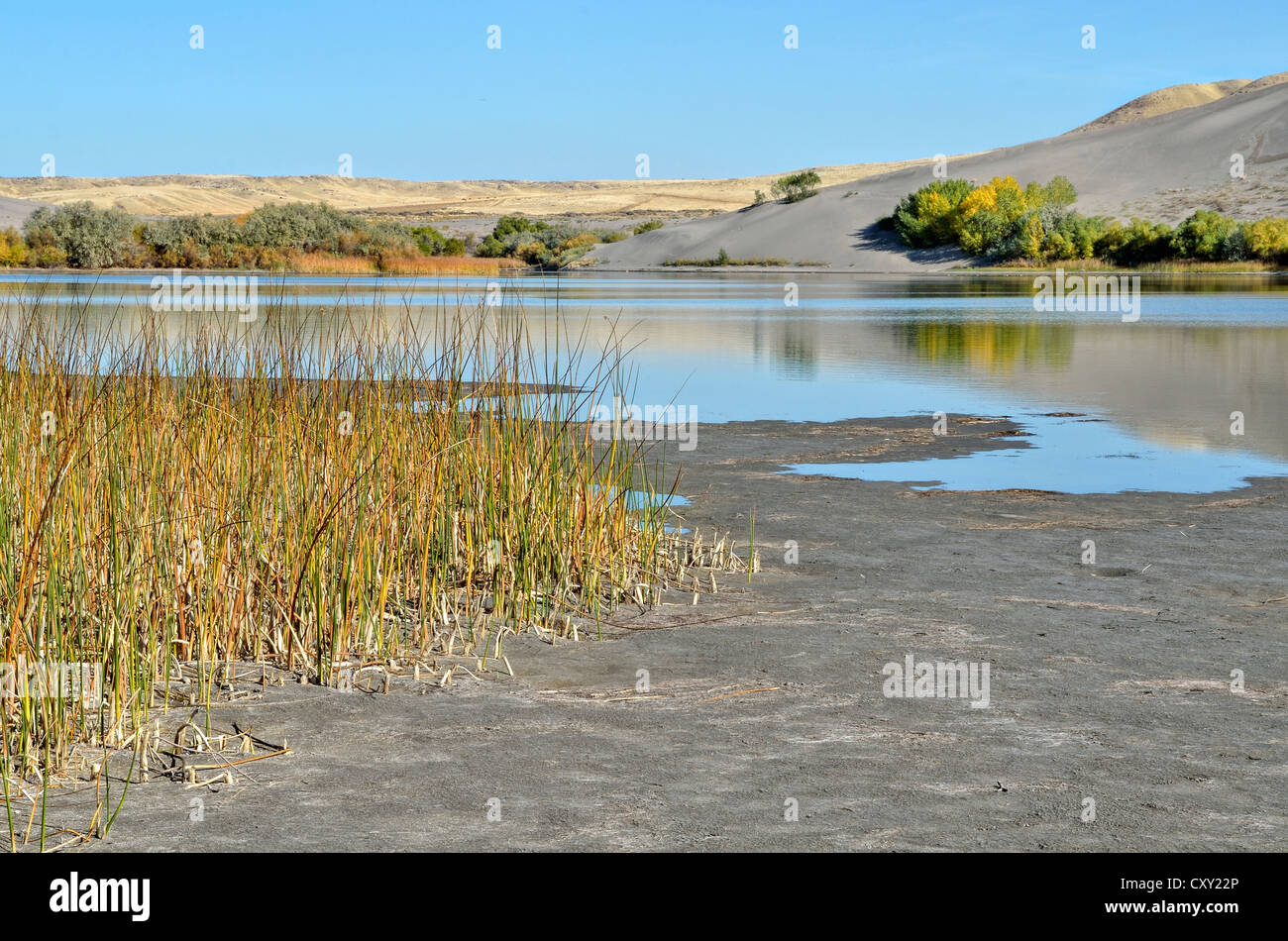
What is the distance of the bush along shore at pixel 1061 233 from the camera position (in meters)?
42.4

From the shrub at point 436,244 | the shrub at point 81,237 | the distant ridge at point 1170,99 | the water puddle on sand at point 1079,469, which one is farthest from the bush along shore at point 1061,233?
the distant ridge at point 1170,99

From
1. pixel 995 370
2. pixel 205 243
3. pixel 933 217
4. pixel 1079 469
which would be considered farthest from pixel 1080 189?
pixel 1079 469

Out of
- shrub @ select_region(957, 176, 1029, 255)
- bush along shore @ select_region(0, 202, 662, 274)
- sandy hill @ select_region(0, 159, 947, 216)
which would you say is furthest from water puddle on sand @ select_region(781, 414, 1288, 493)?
sandy hill @ select_region(0, 159, 947, 216)

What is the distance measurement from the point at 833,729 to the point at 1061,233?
46352mm

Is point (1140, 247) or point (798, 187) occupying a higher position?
point (798, 187)

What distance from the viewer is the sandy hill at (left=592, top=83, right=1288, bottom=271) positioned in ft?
185

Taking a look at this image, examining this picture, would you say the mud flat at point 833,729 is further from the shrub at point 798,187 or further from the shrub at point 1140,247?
the shrub at point 798,187

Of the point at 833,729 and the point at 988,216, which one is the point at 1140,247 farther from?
the point at 833,729

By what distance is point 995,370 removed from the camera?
13.6 m

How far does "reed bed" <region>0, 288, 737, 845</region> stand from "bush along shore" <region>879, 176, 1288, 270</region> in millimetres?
41010

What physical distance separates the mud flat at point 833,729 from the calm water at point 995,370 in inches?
83.5

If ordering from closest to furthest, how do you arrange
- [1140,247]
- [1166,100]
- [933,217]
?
[1140,247], [933,217], [1166,100]

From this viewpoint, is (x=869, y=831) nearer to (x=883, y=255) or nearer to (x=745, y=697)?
(x=745, y=697)
